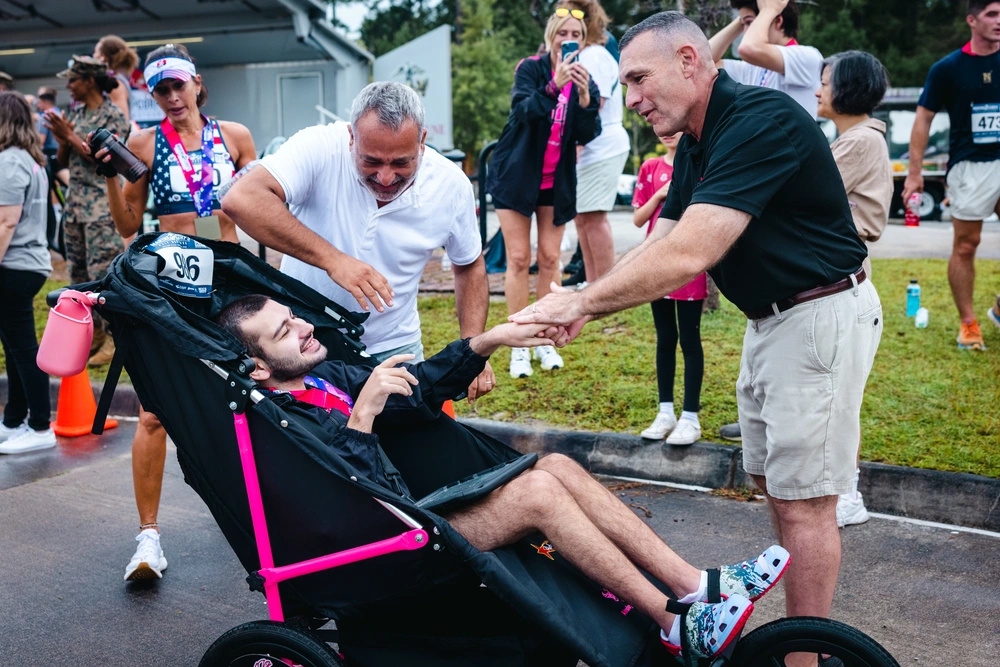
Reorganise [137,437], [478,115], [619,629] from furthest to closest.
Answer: [478,115], [137,437], [619,629]

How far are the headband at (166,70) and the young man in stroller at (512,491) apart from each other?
6.53 feet

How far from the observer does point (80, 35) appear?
18469mm

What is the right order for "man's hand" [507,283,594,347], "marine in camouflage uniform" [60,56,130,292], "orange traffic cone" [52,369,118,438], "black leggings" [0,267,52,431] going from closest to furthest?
"man's hand" [507,283,594,347]
"black leggings" [0,267,52,431]
"orange traffic cone" [52,369,118,438]
"marine in camouflage uniform" [60,56,130,292]

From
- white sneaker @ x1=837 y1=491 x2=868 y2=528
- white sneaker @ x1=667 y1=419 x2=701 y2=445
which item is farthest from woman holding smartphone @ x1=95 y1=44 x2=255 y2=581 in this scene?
white sneaker @ x1=837 y1=491 x2=868 y2=528

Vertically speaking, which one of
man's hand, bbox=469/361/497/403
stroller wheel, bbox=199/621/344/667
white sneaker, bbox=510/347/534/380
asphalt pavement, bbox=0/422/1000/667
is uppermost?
man's hand, bbox=469/361/497/403

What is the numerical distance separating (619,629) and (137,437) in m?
2.29

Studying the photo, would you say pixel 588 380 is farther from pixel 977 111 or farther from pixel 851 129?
pixel 977 111

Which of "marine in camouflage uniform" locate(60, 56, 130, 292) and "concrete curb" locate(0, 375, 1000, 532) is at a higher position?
"marine in camouflage uniform" locate(60, 56, 130, 292)

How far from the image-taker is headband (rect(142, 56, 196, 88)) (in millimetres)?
4609

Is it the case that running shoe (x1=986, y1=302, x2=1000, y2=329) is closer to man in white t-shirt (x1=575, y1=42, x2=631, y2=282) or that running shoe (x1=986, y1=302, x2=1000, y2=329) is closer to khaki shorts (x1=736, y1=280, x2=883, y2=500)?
man in white t-shirt (x1=575, y1=42, x2=631, y2=282)

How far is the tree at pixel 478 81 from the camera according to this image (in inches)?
1350

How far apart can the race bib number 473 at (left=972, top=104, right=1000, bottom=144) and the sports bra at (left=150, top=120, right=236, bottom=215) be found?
4.71 meters

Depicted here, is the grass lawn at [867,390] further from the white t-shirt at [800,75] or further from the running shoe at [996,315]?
the white t-shirt at [800,75]

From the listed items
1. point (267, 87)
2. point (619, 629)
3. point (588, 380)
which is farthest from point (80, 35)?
point (619, 629)
